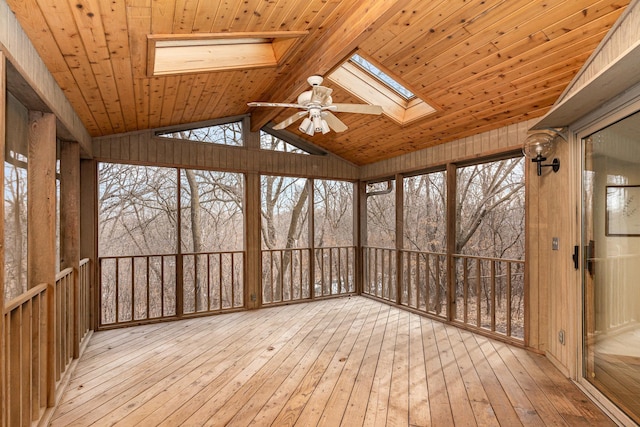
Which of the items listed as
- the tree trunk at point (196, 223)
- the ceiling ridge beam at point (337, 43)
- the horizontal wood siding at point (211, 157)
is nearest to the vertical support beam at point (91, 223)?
the horizontal wood siding at point (211, 157)

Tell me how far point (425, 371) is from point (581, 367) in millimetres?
1256

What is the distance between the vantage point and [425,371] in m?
3.10

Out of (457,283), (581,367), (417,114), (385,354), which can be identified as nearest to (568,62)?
(417,114)

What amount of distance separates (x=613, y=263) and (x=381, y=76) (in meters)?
2.91

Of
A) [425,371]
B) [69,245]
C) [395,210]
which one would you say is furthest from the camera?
[395,210]

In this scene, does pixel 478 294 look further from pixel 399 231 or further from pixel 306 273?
pixel 306 273

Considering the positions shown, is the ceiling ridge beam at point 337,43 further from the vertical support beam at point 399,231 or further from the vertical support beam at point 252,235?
the vertical support beam at point 399,231

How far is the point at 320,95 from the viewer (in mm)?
2660

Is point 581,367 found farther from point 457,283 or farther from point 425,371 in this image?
point 457,283

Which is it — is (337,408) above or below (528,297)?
below

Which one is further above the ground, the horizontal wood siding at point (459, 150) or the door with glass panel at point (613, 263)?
the horizontal wood siding at point (459, 150)

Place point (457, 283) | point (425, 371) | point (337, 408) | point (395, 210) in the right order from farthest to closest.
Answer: point (395, 210), point (457, 283), point (425, 371), point (337, 408)

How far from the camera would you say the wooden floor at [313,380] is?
94.2 inches

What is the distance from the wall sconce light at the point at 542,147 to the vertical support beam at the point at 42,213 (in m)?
4.07
